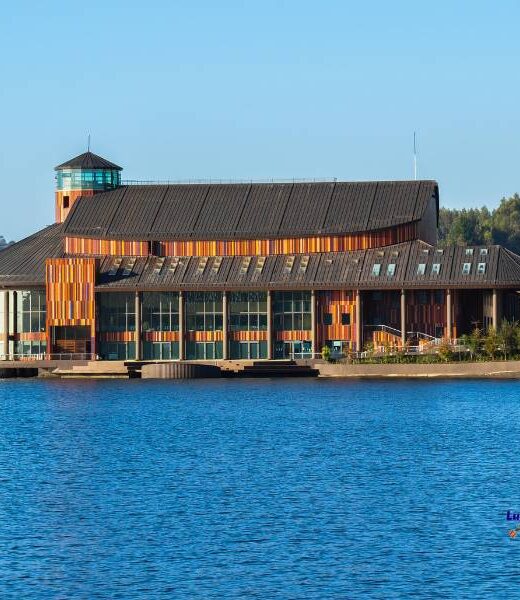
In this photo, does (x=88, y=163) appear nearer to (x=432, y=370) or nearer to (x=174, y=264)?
(x=174, y=264)

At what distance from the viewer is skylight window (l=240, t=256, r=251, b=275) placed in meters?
170

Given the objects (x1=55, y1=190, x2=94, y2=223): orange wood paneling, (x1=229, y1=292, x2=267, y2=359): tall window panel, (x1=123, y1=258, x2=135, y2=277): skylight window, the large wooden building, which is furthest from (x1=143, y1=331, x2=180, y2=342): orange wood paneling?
(x1=55, y1=190, x2=94, y2=223): orange wood paneling

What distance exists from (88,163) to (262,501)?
12215cm

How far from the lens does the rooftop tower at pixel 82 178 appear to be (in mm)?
194125

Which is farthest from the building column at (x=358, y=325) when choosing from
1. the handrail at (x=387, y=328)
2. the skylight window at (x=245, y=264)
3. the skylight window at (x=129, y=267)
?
the skylight window at (x=129, y=267)

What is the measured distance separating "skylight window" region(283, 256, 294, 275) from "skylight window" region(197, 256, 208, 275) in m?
8.20

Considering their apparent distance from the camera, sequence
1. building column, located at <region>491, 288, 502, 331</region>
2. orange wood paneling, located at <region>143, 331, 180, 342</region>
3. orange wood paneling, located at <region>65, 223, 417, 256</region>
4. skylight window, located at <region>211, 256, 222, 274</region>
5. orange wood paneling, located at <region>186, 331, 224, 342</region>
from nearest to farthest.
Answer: building column, located at <region>491, 288, 502, 331</region> → orange wood paneling, located at <region>186, 331, 224, 342</region> → orange wood paneling, located at <region>143, 331, 180, 342</region> → orange wood paneling, located at <region>65, 223, 417, 256</region> → skylight window, located at <region>211, 256, 222, 274</region>

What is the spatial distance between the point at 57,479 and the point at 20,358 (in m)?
90.8

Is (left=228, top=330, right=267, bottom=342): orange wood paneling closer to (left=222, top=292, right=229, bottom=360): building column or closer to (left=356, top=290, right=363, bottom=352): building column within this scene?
(left=222, top=292, right=229, bottom=360): building column

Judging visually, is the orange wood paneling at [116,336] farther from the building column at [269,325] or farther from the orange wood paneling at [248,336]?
the building column at [269,325]

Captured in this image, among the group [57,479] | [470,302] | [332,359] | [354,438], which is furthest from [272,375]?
[57,479]

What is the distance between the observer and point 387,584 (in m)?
59.0

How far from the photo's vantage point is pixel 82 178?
19462 cm

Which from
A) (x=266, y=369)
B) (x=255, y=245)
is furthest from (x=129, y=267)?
(x=266, y=369)
